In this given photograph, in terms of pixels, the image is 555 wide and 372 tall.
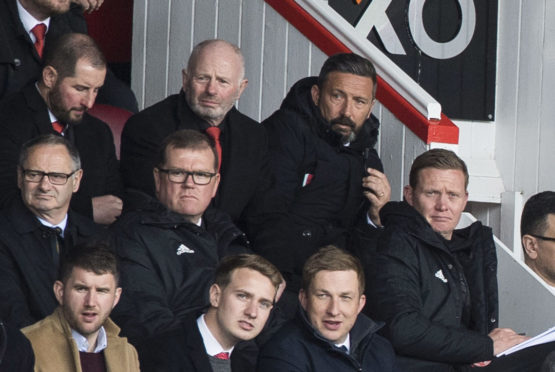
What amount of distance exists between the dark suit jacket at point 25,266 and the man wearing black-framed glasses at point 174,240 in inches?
10.0

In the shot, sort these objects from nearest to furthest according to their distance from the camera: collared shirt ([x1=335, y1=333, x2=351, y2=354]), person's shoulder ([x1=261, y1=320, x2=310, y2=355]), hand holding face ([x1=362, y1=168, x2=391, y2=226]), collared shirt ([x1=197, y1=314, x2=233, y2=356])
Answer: collared shirt ([x1=197, y1=314, x2=233, y2=356]) < person's shoulder ([x1=261, y1=320, x2=310, y2=355]) < collared shirt ([x1=335, y1=333, x2=351, y2=354]) < hand holding face ([x1=362, y1=168, x2=391, y2=226])

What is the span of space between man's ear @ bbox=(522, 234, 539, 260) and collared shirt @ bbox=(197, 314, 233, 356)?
1909mm

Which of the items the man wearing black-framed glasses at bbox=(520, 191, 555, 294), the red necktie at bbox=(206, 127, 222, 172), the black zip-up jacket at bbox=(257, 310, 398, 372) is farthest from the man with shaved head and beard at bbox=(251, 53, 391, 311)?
the black zip-up jacket at bbox=(257, 310, 398, 372)

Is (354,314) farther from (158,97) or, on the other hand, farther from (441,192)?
(158,97)

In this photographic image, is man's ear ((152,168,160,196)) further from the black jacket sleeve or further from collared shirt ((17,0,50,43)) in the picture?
collared shirt ((17,0,50,43))

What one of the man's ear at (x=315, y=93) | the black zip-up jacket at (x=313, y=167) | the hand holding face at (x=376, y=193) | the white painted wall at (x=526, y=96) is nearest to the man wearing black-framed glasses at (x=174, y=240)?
the black zip-up jacket at (x=313, y=167)

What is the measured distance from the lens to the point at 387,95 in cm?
626

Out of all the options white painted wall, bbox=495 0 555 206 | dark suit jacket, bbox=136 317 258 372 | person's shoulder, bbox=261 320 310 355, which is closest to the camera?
dark suit jacket, bbox=136 317 258 372

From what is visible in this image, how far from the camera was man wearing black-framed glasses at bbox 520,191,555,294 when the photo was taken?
237 inches

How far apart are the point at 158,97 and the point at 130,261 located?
8.15 feet

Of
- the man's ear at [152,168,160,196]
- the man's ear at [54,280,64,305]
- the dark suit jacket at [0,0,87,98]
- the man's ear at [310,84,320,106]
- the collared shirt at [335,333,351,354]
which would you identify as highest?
the dark suit jacket at [0,0,87,98]

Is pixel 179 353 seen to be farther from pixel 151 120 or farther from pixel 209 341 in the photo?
pixel 151 120

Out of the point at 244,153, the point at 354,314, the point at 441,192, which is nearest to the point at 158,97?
the point at 244,153

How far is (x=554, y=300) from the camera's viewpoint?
231 inches
